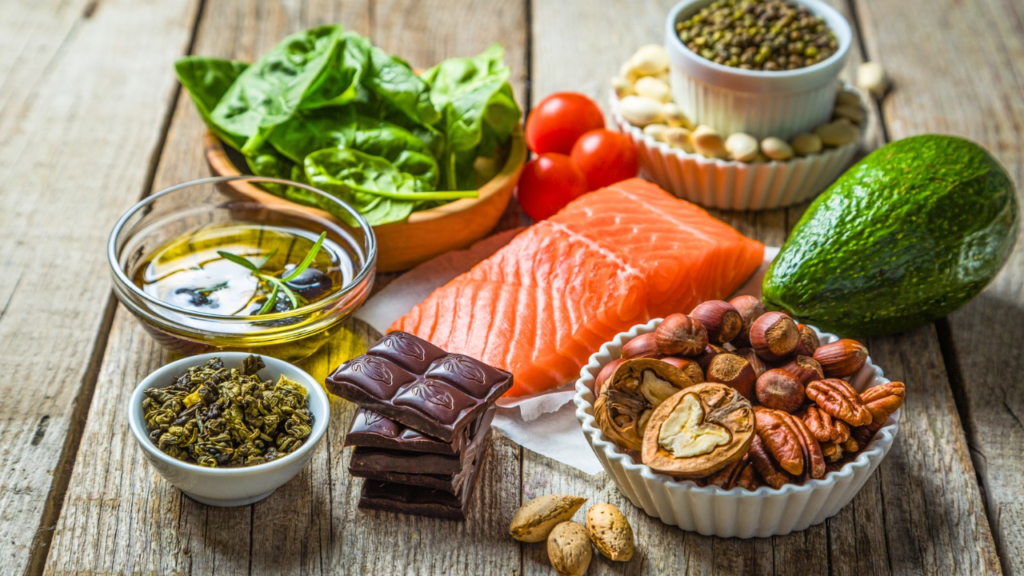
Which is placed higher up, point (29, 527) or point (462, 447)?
point (462, 447)

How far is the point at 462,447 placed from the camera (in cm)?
153

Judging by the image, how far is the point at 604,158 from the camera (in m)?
2.35

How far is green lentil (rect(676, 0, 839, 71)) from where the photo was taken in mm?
2281

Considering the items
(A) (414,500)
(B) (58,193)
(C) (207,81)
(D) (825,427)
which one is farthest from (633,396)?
(B) (58,193)

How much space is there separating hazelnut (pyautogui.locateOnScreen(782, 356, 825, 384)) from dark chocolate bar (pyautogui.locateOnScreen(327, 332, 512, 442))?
0.48m

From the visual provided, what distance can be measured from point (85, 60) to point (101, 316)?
3.90 ft

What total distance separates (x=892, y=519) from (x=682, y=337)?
1.61 ft

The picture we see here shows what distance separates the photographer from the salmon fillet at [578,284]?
1893mm

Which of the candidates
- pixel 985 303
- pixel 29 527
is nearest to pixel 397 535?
pixel 29 527

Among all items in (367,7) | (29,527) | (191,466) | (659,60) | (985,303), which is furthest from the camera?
(367,7)

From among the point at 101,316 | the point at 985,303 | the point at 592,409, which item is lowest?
the point at 985,303

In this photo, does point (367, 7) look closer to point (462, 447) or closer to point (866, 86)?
point (866, 86)

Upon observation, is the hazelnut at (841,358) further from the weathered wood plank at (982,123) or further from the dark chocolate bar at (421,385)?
the dark chocolate bar at (421,385)

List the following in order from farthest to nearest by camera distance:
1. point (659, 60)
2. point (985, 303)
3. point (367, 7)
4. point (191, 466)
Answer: point (367, 7) < point (659, 60) < point (985, 303) < point (191, 466)
